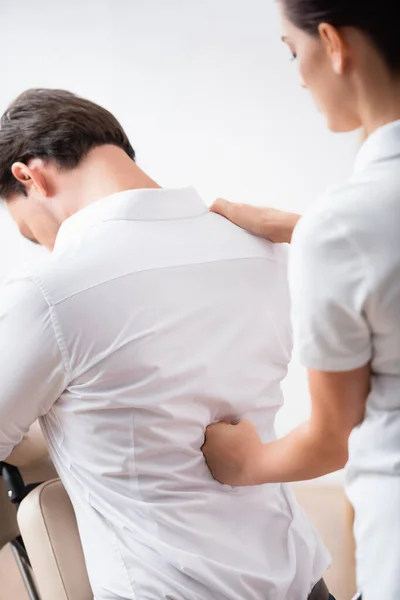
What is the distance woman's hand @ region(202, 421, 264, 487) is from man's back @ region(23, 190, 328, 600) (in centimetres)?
2

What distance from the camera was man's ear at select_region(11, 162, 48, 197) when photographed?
1244 mm

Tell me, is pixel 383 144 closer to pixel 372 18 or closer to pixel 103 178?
pixel 372 18

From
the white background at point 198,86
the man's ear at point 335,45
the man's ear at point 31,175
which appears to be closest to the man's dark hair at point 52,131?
the man's ear at point 31,175

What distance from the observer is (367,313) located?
687 mm

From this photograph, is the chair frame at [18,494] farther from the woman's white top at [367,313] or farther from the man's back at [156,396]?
the woman's white top at [367,313]

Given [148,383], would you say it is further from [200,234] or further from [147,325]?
[200,234]

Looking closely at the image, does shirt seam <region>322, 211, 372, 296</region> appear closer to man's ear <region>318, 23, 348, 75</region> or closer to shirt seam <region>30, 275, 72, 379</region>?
man's ear <region>318, 23, 348, 75</region>

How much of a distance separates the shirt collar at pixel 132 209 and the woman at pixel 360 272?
0.38 metres

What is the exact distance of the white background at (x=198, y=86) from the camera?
96.9 inches

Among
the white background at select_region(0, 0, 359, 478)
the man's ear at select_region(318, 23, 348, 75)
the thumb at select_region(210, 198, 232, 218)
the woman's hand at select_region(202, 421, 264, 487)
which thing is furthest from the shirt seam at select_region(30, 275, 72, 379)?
the white background at select_region(0, 0, 359, 478)

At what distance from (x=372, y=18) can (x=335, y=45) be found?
4cm

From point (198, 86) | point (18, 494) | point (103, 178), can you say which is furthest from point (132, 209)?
point (198, 86)

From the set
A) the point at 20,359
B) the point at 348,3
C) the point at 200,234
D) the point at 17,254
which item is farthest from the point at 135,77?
the point at 348,3

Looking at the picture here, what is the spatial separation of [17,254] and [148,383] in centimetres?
188
